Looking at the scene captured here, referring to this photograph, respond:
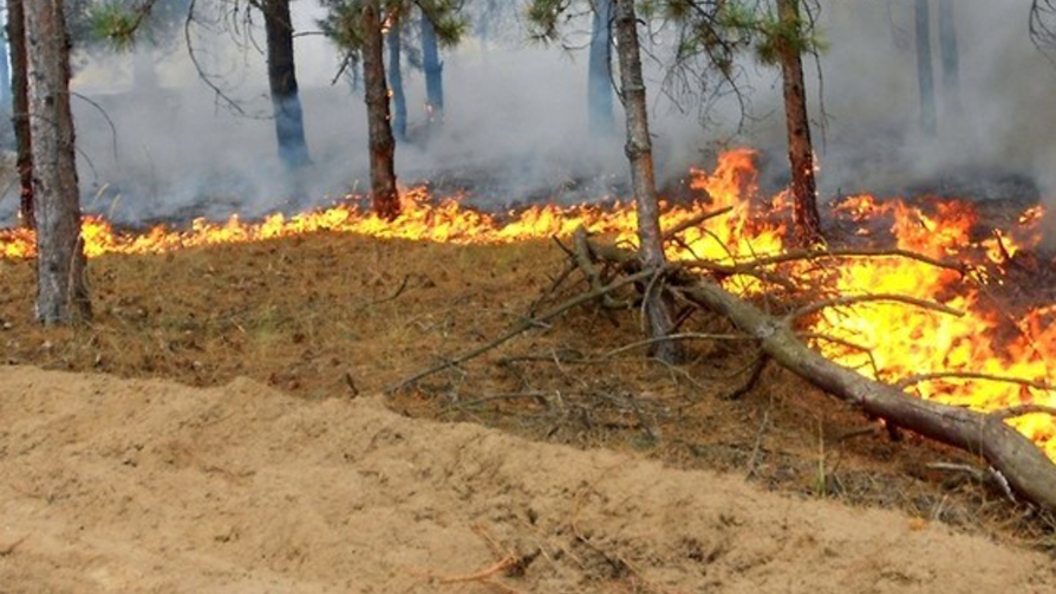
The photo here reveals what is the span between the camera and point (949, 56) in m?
21.7

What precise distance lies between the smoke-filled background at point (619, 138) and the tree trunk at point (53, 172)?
4.36m

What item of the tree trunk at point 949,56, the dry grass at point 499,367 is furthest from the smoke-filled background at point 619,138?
the dry grass at point 499,367

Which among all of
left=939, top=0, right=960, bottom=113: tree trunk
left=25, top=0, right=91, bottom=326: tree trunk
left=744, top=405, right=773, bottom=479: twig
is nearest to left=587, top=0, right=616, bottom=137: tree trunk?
left=939, top=0, right=960, bottom=113: tree trunk

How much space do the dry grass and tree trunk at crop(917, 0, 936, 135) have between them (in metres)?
11.9

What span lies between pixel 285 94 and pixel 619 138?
6389 millimetres

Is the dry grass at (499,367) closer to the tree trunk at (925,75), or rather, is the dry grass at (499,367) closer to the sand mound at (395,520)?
the sand mound at (395,520)

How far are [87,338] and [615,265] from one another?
3536mm

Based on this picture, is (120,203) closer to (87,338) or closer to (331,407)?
(87,338)

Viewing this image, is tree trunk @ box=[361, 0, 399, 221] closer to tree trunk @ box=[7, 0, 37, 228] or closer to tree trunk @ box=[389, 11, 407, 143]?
tree trunk @ box=[7, 0, 37, 228]

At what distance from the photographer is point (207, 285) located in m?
9.63

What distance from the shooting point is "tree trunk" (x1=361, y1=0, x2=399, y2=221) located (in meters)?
13.3

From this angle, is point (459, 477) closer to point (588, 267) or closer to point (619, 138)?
point (588, 267)

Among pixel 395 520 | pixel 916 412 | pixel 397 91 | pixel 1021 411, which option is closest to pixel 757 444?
pixel 916 412

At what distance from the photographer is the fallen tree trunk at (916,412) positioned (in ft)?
16.4
